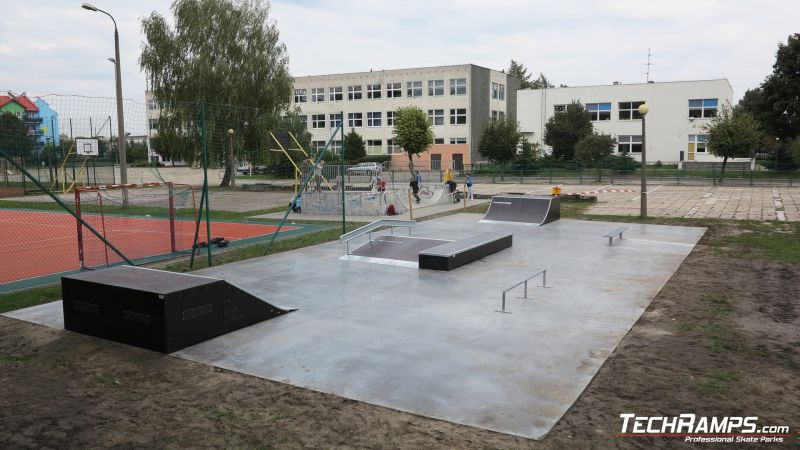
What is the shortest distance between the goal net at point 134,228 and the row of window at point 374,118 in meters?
39.8

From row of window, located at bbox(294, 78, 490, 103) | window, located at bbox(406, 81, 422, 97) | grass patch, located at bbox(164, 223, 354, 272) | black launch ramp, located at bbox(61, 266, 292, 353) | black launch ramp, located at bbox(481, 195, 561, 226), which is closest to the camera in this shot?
black launch ramp, located at bbox(61, 266, 292, 353)

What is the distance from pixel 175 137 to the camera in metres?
39.9

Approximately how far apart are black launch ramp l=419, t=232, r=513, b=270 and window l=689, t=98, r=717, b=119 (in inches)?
1975

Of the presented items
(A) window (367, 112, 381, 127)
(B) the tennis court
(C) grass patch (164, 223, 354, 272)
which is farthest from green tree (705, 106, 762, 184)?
(A) window (367, 112, 381, 127)

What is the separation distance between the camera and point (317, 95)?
7094 cm

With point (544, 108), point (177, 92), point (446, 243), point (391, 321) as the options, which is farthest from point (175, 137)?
point (544, 108)

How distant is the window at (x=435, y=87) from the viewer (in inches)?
2530

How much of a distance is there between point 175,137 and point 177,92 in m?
3.10

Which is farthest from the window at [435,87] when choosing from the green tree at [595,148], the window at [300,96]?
the green tree at [595,148]

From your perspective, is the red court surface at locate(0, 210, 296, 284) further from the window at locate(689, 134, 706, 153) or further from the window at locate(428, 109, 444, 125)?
the window at locate(689, 134, 706, 153)

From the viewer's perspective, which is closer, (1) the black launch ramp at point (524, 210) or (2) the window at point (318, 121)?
(1) the black launch ramp at point (524, 210)

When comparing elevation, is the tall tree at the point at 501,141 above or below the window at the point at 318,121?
below

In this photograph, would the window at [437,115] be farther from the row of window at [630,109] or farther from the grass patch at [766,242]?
the grass patch at [766,242]

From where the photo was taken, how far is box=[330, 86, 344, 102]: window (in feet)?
229
